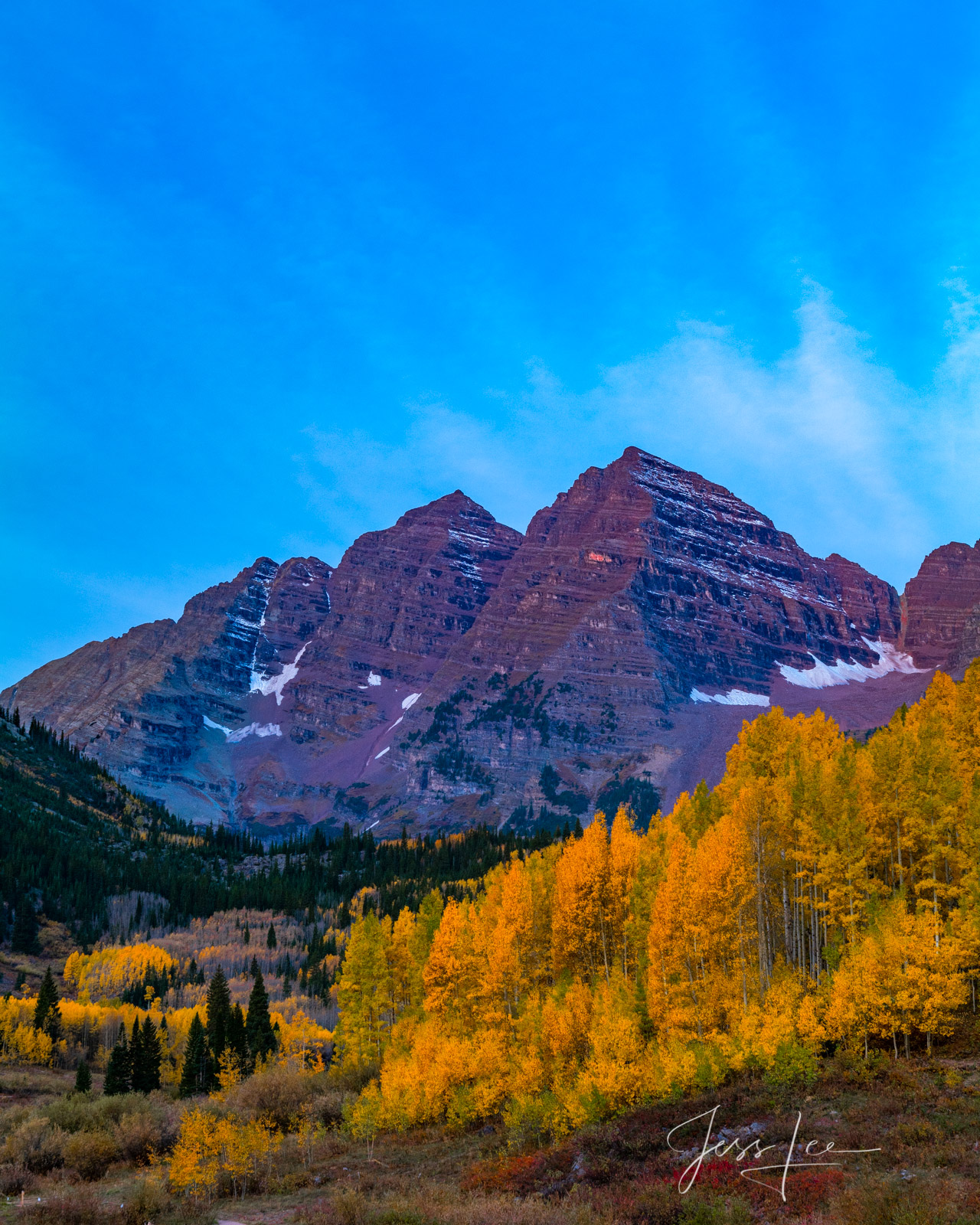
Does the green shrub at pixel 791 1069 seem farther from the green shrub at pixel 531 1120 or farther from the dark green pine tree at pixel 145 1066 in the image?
the dark green pine tree at pixel 145 1066

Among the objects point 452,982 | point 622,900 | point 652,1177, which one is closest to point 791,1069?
point 652,1177

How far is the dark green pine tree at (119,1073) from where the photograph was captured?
72375mm

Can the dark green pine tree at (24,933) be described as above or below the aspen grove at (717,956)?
below

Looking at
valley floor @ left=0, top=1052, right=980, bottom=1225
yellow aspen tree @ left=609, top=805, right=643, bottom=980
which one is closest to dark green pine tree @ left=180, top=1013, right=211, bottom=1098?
valley floor @ left=0, top=1052, right=980, bottom=1225

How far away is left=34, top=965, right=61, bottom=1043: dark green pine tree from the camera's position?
92.6 meters

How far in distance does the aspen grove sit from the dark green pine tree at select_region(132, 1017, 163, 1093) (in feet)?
74.5

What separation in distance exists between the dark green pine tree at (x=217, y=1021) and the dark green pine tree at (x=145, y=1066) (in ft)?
15.7

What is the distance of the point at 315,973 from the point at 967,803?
113 meters

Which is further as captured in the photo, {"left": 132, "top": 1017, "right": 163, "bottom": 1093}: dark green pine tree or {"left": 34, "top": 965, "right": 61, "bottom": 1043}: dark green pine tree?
{"left": 34, "top": 965, "right": 61, "bottom": 1043}: dark green pine tree

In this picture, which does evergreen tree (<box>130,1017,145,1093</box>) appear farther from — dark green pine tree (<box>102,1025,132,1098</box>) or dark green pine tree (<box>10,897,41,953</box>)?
dark green pine tree (<box>10,897,41,953</box>)

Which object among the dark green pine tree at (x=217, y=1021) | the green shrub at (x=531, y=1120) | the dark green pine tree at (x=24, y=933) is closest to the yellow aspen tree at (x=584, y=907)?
the green shrub at (x=531, y=1120)

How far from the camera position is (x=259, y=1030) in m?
80.8

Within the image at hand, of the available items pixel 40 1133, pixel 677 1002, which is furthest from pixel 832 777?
pixel 40 1133

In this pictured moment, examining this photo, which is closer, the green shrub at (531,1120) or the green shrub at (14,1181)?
the green shrub at (14,1181)
